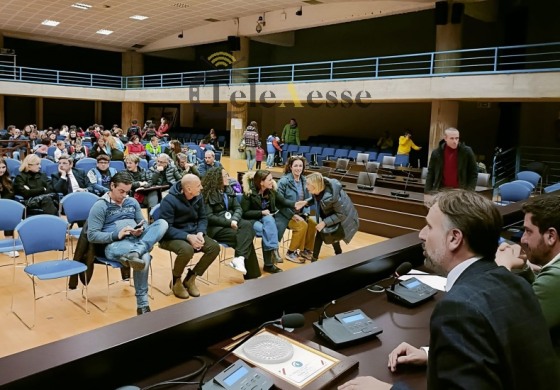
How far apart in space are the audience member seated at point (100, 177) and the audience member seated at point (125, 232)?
2.67m

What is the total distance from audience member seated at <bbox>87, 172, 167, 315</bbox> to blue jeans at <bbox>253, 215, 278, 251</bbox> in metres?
1.34

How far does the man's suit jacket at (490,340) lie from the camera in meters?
1.13

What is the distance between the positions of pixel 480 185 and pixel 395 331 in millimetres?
7485

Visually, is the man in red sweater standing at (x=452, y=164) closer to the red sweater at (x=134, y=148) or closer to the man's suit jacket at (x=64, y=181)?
the man's suit jacket at (x=64, y=181)

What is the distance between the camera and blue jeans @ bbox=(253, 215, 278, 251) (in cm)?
558

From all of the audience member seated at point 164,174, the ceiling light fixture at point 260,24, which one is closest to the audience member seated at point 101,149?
the audience member seated at point 164,174

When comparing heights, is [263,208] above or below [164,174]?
below

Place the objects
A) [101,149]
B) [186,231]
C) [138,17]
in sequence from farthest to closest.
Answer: [138,17] < [101,149] < [186,231]

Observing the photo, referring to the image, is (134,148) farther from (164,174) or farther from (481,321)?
→ (481,321)

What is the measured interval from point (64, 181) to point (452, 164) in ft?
15.9

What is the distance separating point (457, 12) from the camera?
12195 mm

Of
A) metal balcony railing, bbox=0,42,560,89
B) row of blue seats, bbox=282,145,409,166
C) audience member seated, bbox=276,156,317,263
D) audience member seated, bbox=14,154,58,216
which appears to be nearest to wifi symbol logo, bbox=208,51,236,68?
metal balcony railing, bbox=0,42,560,89

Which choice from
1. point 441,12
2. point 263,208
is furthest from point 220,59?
point 263,208

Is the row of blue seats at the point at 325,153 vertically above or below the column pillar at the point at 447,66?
below
